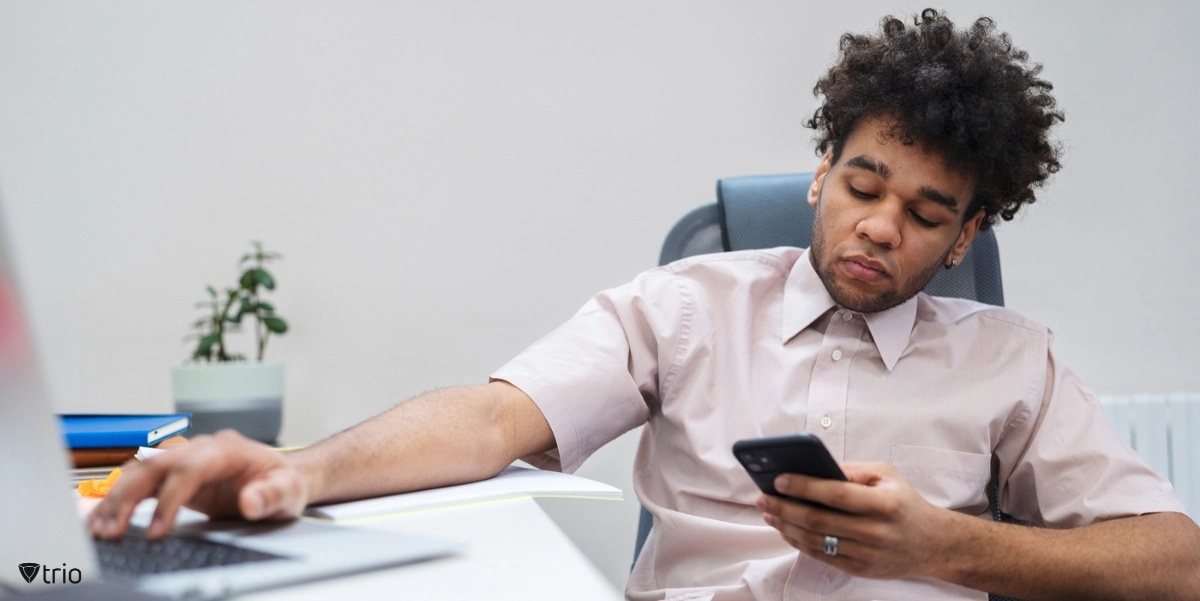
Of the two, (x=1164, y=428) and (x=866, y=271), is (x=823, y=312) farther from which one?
(x=1164, y=428)

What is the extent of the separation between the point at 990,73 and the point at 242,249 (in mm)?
1400

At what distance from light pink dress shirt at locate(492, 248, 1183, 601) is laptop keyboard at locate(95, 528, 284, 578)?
496 millimetres

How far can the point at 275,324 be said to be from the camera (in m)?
1.64

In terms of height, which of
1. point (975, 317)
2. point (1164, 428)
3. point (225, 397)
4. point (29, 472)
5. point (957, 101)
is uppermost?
point (957, 101)

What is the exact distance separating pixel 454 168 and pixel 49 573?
1.54 metres

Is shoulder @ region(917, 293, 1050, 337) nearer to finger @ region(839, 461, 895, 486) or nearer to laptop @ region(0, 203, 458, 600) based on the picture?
finger @ region(839, 461, 895, 486)

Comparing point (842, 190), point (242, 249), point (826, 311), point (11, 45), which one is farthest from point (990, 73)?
point (11, 45)

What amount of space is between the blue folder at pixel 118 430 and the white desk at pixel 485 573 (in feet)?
1.79

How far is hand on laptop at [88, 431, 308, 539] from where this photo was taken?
539 millimetres

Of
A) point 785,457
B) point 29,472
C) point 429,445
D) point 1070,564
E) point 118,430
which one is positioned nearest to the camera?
point 29,472

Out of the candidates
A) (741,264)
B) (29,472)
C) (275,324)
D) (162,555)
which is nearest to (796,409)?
(741,264)

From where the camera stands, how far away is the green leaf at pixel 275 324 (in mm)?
1635

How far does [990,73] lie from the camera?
1.15 meters

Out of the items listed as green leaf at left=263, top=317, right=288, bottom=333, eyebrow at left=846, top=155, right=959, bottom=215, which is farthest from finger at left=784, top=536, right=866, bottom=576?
green leaf at left=263, top=317, right=288, bottom=333
